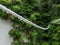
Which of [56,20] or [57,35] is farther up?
[56,20]

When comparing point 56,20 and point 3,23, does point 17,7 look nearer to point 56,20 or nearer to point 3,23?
point 3,23

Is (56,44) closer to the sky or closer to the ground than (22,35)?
closer to the ground

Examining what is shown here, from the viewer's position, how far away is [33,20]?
2.97 m

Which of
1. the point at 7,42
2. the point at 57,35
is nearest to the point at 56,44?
the point at 57,35

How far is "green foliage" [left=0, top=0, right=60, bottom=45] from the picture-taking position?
9.62 ft

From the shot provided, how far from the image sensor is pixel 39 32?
2.96 m

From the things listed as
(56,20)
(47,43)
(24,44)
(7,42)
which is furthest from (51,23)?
(7,42)

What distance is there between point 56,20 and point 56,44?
0.37 meters

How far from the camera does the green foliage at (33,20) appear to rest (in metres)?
2.93

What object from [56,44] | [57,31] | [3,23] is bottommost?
[56,44]

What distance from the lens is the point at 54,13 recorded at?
9.94ft

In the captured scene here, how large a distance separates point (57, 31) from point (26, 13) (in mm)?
555

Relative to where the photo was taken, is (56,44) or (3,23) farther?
(3,23)

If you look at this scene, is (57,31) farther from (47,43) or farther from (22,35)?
(22,35)
